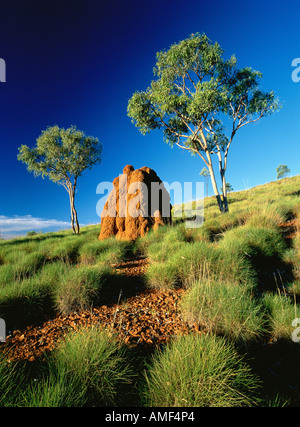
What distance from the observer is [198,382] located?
1.70m

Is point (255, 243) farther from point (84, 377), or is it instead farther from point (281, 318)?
point (84, 377)

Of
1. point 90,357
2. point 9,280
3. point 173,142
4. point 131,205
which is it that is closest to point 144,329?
point 90,357

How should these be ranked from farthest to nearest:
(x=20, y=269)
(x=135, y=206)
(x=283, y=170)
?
(x=283, y=170), (x=135, y=206), (x=20, y=269)

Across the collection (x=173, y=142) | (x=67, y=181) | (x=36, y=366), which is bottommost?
(x=36, y=366)

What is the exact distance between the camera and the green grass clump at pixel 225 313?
107 inches

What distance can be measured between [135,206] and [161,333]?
287 inches

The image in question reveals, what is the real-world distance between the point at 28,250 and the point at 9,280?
4.70 metres

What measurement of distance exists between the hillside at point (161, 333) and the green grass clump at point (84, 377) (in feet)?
0.04

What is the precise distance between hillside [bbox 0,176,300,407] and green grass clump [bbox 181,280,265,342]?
2cm

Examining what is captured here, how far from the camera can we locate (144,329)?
296 cm

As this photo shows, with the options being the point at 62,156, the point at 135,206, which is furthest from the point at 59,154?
the point at 135,206

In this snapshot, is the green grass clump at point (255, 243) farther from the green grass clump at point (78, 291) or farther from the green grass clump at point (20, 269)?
the green grass clump at point (20, 269)

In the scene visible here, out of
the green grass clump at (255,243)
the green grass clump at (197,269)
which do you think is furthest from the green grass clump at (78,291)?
the green grass clump at (255,243)

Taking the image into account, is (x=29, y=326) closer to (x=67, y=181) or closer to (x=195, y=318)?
(x=195, y=318)
